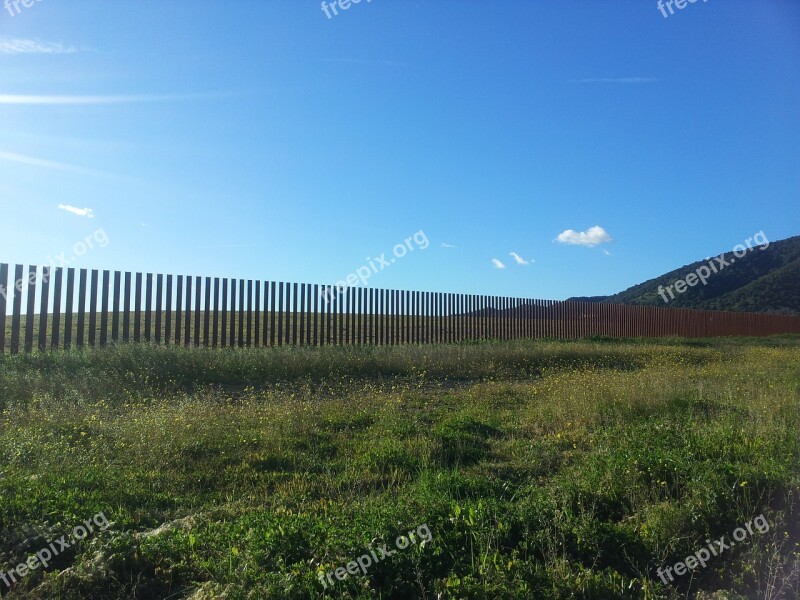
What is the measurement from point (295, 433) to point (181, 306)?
290 inches

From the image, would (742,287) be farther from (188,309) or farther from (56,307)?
(56,307)

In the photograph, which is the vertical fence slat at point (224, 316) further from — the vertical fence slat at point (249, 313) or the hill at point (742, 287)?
the hill at point (742, 287)

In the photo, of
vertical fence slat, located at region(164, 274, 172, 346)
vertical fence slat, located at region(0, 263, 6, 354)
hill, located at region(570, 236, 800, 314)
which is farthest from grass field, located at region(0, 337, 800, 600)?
hill, located at region(570, 236, 800, 314)

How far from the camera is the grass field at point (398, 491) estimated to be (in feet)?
10.4

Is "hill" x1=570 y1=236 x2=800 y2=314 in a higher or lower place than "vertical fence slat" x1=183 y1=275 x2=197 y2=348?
higher

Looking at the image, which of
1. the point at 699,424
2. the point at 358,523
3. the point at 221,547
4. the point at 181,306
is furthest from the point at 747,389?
the point at 181,306

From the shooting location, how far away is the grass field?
10.4 feet

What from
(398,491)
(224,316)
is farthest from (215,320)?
(398,491)

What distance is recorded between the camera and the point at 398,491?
441 cm

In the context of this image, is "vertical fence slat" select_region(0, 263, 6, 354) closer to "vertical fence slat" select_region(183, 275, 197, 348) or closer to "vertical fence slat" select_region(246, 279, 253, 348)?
"vertical fence slat" select_region(183, 275, 197, 348)

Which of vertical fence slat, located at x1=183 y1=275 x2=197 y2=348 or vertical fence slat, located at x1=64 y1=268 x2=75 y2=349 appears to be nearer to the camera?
vertical fence slat, located at x1=64 y1=268 x2=75 y2=349

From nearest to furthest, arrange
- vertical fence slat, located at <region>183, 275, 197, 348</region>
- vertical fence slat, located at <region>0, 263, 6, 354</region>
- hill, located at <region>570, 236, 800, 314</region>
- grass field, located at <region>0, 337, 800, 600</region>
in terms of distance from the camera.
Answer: grass field, located at <region>0, 337, 800, 600</region>
vertical fence slat, located at <region>0, 263, 6, 354</region>
vertical fence slat, located at <region>183, 275, 197, 348</region>
hill, located at <region>570, 236, 800, 314</region>

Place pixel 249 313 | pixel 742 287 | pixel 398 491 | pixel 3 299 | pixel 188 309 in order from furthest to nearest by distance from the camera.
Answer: pixel 742 287 → pixel 249 313 → pixel 188 309 → pixel 3 299 → pixel 398 491

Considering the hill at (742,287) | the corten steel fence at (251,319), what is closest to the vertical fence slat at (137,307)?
the corten steel fence at (251,319)
